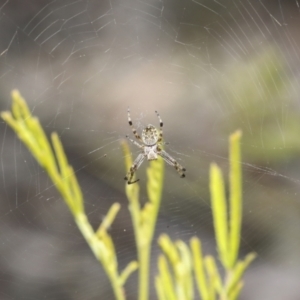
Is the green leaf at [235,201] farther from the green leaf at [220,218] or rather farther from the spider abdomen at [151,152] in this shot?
the spider abdomen at [151,152]

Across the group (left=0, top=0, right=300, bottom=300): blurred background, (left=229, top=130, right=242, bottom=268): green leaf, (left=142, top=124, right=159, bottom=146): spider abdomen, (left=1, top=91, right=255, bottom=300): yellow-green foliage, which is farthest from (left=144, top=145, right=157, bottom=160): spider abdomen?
(left=229, top=130, right=242, bottom=268): green leaf

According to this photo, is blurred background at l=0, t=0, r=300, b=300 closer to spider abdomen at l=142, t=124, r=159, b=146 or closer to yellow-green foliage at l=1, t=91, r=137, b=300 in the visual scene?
spider abdomen at l=142, t=124, r=159, b=146

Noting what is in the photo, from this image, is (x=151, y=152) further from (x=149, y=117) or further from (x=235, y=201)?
(x=235, y=201)

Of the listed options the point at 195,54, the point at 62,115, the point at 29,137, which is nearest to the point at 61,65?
the point at 62,115

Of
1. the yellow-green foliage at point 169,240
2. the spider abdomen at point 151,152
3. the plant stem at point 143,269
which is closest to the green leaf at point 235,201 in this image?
the yellow-green foliage at point 169,240

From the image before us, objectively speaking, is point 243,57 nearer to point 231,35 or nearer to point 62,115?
point 231,35

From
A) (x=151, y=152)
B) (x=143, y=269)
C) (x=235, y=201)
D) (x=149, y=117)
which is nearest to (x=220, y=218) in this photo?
(x=235, y=201)

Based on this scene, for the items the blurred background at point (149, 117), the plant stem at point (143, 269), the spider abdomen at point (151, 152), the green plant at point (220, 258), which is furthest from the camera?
the blurred background at point (149, 117)

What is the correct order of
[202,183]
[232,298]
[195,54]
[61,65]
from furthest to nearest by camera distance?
[61,65] < [195,54] < [202,183] < [232,298]
